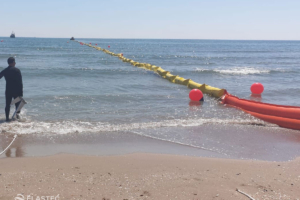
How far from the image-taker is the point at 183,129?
298 inches

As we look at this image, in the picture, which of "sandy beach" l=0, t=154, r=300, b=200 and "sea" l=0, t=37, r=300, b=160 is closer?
"sandy beach" l=0, t=154, r=300, b=200

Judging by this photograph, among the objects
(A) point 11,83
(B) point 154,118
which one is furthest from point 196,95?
(A) point 11,83

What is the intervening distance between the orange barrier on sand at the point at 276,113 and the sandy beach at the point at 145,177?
2512mm

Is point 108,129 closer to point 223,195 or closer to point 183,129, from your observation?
point 183,129

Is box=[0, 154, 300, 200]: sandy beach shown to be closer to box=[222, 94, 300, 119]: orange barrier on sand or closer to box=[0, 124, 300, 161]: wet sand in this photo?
box=[0, 124, 300, 161]: wet sand

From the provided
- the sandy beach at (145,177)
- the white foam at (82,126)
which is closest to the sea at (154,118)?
the white foam at (82,126)

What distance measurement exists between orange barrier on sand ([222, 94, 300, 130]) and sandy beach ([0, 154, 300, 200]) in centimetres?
251

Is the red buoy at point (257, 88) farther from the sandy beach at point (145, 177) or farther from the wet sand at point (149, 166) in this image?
the sandy beach at point (145, 177)

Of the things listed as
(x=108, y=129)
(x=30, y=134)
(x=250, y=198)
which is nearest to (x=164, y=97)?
(x=108, y=129)

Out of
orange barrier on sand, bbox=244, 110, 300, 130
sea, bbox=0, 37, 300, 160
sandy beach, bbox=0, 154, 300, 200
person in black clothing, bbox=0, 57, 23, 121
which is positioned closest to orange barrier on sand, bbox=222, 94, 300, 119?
orange barrier on sand, bbox=244, 110, 300, 130

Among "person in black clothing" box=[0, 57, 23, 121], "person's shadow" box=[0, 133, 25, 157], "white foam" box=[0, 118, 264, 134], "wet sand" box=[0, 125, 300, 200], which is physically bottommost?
"person's shadow" box=[0, 133, 25, 157]

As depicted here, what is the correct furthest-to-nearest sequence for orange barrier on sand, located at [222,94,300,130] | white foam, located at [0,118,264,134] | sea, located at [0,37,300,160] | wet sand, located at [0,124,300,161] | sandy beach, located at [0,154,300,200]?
orange barrier on sand, located at [222,94,300,130], white foam, located at [0,118,264,134], sea, located at [0,37,300,160], wet sand, located at [0,124,300,161], sandy beach, located at [0,154,300,200]

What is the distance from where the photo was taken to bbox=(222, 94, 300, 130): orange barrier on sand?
7750mm

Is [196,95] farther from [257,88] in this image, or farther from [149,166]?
[149,166]
